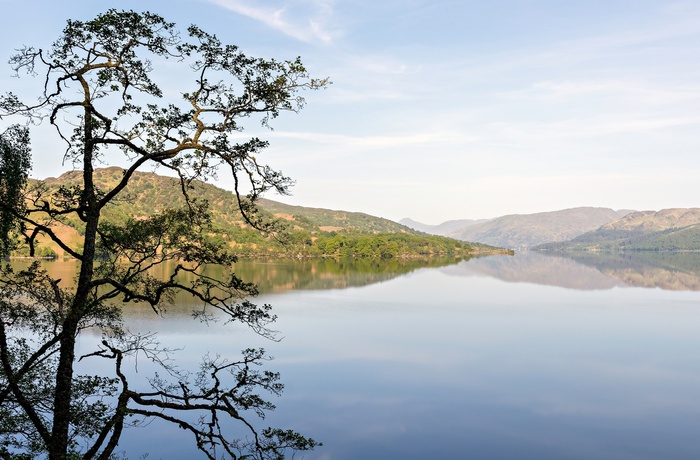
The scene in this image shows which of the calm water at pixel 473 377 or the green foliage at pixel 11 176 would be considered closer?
the green foliage at pixel 11 176

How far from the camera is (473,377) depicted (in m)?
33.8

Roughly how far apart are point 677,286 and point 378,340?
72.7 metres

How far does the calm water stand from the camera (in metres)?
23.7

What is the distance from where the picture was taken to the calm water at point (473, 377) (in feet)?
77.7

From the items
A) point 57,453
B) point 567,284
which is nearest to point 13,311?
point 57,453

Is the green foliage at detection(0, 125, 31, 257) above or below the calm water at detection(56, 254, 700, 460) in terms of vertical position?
above

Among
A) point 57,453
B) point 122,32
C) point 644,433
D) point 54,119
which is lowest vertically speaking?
point 644,433

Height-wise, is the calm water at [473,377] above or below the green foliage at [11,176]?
below

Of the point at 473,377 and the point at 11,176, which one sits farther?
the point at 473,377

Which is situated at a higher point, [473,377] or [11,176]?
[11,176]

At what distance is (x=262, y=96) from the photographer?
Result: 12266 mm

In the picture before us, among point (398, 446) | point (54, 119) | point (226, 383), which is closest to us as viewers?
point (54, 119)

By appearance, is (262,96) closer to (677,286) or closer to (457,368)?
(457,368)

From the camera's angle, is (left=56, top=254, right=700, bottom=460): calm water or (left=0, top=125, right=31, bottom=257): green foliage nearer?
(left=0, top=125, right=31, bottom=257): green foliage
